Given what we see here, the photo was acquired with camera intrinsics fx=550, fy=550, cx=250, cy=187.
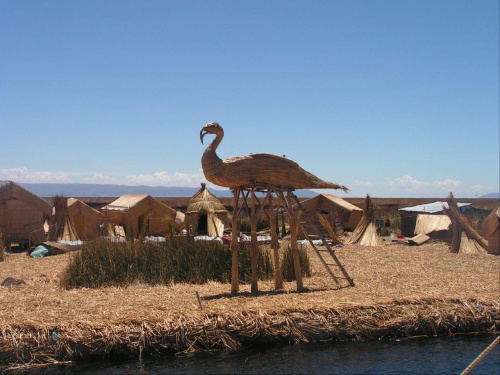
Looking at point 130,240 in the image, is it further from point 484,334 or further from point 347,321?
point 484,334

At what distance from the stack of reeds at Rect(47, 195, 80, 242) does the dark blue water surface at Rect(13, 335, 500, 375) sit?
36.4ft

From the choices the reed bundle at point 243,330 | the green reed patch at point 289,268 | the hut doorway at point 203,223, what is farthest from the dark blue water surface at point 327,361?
the hut doorway at point 203,223

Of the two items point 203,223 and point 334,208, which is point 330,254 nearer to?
point 203,223

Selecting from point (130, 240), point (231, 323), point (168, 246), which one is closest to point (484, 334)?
point (231, 323)

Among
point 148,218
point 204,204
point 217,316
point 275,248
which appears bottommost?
point 217,316

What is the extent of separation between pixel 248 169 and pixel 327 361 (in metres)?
3.17

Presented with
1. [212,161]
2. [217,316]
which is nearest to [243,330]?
[217,316]

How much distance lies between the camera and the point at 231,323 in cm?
707

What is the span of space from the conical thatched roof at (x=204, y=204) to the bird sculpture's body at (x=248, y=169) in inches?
417

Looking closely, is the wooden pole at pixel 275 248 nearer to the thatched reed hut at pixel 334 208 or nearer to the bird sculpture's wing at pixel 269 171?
the bird sculpture's wing at pixel 269 171

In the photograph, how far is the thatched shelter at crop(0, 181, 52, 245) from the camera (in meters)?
17.0

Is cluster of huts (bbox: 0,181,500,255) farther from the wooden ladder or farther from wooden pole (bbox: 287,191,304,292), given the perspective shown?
wooden pole (bbox: 287,191,304,292)

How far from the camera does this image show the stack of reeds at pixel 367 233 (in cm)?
1709

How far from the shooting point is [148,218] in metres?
19.4
